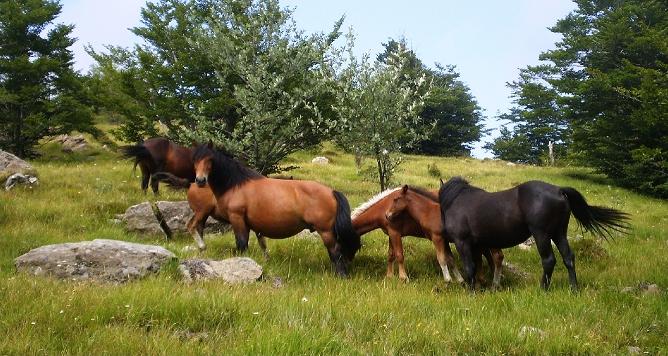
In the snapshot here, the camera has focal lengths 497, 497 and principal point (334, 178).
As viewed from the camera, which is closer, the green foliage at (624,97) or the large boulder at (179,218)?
the large boulder at (179,218)

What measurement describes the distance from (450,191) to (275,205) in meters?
3.18

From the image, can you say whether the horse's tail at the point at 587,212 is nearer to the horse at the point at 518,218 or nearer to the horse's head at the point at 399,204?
the horse at the point at 518,218

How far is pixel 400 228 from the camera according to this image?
9531 millimetres

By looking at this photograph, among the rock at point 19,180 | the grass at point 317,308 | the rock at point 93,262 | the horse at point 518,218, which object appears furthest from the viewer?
the rock at point 19,180

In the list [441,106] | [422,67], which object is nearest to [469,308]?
[441,106]

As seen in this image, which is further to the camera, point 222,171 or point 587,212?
point 222,171

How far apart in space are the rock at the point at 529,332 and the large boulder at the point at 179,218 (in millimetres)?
7674

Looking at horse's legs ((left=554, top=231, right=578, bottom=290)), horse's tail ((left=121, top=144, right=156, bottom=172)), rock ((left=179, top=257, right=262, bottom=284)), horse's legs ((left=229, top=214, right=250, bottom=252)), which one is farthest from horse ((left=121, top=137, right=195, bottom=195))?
horse's legs ((left=554, top=231, right=578, bottom=290))

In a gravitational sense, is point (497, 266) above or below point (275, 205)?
below

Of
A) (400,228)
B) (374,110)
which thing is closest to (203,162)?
(400,228)

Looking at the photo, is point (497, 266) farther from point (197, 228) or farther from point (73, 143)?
point (73, 143)

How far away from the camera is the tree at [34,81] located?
2405cm

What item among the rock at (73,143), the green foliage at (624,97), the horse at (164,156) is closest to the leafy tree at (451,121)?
the green foliage at (624,97)

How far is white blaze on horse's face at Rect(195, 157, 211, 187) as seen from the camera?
356 inches
